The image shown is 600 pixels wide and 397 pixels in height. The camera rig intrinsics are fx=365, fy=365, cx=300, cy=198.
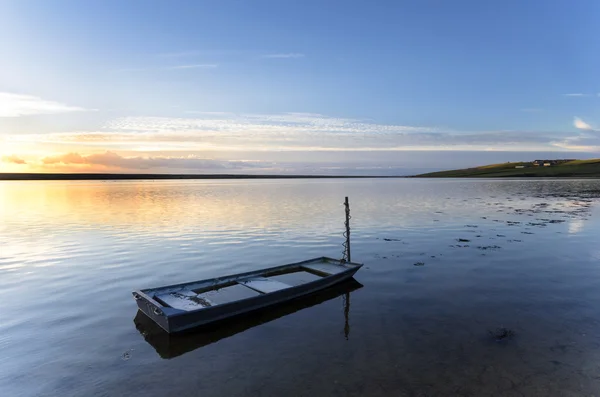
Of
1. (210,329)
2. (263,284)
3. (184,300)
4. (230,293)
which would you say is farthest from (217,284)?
(210,329)

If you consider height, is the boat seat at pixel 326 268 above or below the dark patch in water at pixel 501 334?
above

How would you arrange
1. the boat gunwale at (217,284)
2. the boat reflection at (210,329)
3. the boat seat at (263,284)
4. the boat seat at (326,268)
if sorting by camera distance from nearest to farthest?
1. the boat reflection at (210,329)
2. the boat gunwale at (217,284)
3. the boat seat at (263,284)
4. the boat seat at (326,268)

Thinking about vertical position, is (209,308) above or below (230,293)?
above

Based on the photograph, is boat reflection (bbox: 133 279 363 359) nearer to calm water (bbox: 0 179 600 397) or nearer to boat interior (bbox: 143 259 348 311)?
calm water (bbox: 0 179 600 397)

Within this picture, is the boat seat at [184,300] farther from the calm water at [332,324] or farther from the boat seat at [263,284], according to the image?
the boat seat at [263,284]

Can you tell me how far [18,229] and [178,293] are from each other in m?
33.0

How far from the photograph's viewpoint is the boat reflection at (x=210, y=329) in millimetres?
12977

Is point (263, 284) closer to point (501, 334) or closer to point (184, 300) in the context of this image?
point (184, 300)

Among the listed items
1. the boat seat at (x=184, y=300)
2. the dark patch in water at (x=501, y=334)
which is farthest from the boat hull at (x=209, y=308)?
the dark patch in water at (x=501, y=334)

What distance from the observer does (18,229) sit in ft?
127

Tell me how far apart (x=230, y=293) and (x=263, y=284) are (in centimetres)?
180

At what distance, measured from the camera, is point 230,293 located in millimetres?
18484

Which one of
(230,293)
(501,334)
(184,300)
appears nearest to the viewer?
(501,334)

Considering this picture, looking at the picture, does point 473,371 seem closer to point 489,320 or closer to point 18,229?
point 489,320
